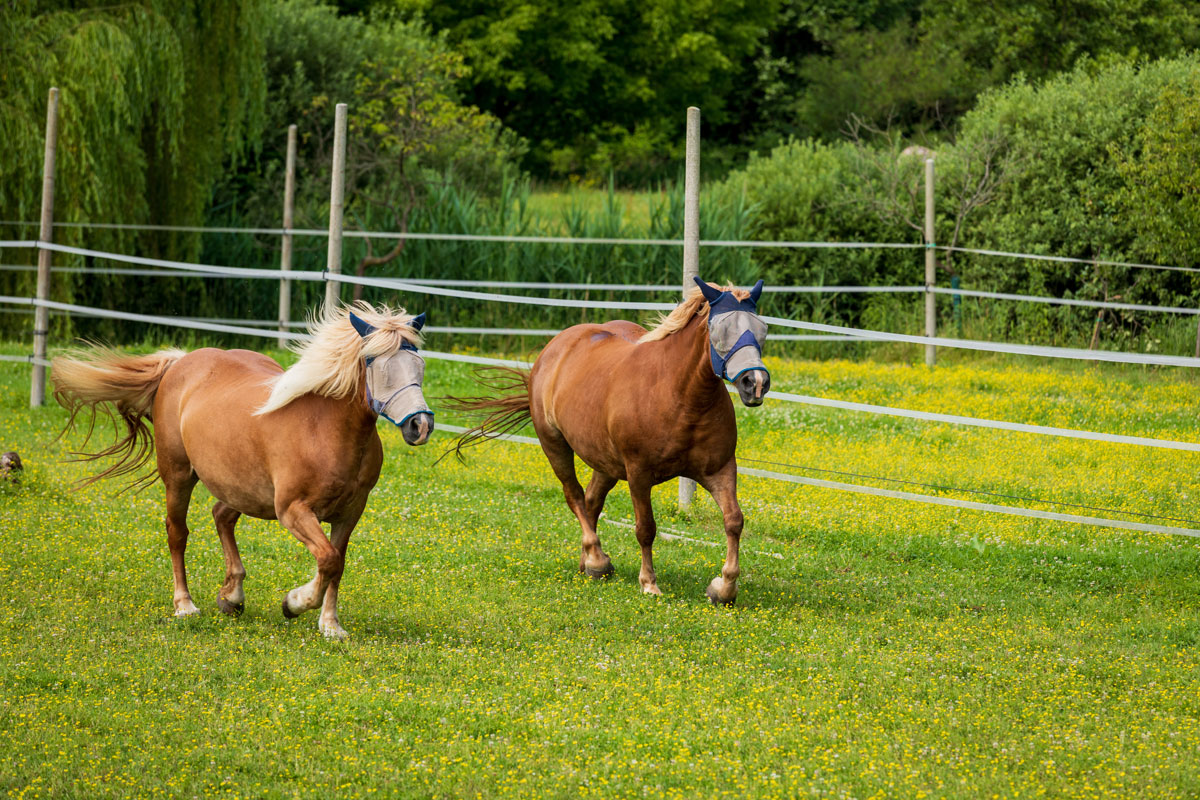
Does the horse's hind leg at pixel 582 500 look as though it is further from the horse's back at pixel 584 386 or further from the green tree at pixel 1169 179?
the green tree at pixel 1169 179

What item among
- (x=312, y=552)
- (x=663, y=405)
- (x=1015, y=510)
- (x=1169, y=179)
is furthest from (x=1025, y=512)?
(x=1169, y=179)

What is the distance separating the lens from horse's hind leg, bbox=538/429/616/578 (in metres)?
7.65

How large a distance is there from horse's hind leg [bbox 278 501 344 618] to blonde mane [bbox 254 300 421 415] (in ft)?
1.78

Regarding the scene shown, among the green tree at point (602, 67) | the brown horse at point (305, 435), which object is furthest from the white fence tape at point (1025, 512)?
the green tree at point (602, 67)

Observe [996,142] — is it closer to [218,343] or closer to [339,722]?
[218,343]

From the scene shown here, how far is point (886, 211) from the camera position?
17.5 meters

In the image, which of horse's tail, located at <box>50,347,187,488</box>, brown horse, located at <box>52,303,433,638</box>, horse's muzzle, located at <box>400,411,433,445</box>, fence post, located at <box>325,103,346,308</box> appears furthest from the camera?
fence post, located at <box>325,103,346,308</box>

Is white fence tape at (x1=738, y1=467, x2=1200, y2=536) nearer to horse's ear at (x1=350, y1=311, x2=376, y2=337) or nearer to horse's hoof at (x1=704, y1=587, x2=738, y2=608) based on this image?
horse's hoof at (x1=704, y1=587, x2=738, y2=608)

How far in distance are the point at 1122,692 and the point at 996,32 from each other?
25680 millimetres

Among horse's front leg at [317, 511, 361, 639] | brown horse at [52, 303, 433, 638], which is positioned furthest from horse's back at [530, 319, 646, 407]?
horse's front leg at [317, 511, 361, 639]

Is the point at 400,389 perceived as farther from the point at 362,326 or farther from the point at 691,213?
the point at 691,213

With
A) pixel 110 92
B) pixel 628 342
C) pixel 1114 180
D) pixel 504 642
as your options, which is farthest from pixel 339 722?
pixel 1114 180

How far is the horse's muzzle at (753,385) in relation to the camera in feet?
20.7

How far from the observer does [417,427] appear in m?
5.67
